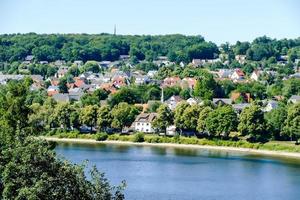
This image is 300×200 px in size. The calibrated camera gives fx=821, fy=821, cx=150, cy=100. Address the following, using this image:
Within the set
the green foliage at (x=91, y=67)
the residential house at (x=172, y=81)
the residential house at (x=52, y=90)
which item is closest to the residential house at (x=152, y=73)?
the green foliage at (x=91, y=67)

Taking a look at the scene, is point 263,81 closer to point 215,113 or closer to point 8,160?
point 215,113

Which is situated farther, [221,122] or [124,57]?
[124,57]

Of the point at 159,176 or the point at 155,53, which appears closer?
the point at 159,176

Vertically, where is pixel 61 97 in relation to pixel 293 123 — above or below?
above

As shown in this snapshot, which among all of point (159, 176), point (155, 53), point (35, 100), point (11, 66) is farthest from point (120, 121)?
point (155, 53)

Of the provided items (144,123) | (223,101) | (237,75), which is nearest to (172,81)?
(237,75)

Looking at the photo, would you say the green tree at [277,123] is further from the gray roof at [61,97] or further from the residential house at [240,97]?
the gray roof at [61,97]

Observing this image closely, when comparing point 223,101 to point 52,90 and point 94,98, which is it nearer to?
point 94,98
